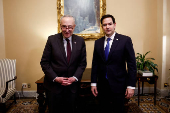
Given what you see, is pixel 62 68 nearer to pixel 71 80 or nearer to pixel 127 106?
pixel 71 80

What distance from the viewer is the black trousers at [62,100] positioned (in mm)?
1432

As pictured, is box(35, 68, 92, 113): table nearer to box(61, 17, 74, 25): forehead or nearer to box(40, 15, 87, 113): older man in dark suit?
box(40, 15, 87, 113): older man in dark suit

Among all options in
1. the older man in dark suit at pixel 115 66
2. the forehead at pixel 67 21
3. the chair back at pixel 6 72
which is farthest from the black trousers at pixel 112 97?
the chair back at pixel 6 72

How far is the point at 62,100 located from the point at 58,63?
472mm

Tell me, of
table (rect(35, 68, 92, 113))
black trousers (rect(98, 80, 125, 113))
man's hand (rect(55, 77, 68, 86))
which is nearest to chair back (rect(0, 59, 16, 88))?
table (rect(35, 68, 92, 113))

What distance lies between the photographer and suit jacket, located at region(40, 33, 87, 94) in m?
1.41

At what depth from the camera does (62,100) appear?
1.47m

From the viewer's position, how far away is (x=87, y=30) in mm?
2828

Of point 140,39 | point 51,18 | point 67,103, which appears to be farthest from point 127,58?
point 51,18

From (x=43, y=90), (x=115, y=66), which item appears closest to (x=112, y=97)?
(x=115, y=66)

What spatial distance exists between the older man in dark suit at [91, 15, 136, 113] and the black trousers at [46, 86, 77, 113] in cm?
40

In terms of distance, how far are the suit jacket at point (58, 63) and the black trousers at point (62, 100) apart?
5 centimetres

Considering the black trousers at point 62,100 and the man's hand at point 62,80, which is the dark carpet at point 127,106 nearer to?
the black trousers at point 62,100

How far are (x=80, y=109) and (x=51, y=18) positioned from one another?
2.19 metres
